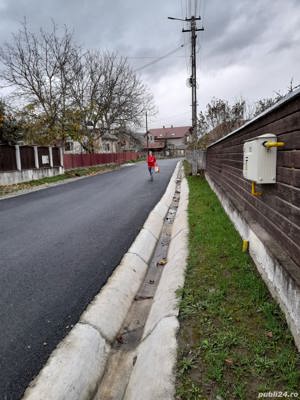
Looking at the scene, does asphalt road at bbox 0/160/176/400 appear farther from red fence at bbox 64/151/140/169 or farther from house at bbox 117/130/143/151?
house at bbox 117/130/143/151

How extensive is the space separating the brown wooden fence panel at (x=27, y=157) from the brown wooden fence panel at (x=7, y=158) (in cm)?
70

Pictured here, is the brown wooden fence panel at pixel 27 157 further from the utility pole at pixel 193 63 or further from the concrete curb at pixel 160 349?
the concrete curb at pixel 160 349

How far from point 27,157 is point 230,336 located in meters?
17.5

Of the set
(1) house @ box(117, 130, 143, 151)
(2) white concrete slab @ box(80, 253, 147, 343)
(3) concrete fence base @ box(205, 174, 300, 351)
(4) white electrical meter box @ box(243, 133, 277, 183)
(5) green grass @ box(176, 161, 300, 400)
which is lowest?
(2) white concrete slab @ box(80, 253, 147, 343)

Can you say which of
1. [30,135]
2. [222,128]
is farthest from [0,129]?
[222,128]

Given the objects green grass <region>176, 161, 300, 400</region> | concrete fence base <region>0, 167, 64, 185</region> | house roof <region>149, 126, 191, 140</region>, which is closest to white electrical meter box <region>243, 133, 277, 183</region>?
green grass <region>176, 161, 300, 400</region>

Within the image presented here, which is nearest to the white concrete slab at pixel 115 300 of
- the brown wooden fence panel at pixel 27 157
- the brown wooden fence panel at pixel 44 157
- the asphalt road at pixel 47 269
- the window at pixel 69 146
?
the asphalt road at pixel 47 269

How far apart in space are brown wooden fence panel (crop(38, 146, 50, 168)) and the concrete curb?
17229 millimetres

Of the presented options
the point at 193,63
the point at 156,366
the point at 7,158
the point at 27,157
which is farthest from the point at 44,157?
the point at 156,366

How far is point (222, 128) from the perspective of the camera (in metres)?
18.4

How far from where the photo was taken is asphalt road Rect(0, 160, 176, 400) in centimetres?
247

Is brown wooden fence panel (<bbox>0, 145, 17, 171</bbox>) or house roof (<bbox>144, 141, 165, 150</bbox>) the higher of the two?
house roof (<bbox>144, 141, 165, 150</bbox>)

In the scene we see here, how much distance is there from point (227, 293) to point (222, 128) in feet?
55.8

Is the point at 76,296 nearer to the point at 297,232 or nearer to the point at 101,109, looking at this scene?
the point at 297,232
